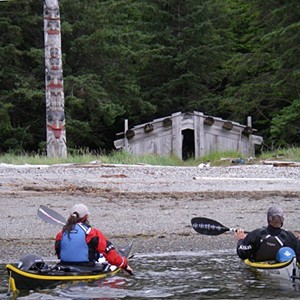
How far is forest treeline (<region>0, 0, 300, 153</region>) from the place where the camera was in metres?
36.6

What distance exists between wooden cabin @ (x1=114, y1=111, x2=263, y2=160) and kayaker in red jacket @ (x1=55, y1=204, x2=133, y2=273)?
Result: 21.1m

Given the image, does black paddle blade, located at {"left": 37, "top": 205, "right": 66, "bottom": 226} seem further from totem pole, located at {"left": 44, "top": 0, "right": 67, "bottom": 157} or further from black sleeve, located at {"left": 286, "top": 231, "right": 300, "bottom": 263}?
totem pole, located at {"left": 44, "top": 0, "right": 67, "bottom": 157}

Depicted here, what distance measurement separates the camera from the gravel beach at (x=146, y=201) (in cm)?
1324

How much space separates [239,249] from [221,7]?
33.6 metres

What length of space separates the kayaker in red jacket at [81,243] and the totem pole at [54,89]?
49.8 feet

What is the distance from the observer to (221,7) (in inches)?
1713

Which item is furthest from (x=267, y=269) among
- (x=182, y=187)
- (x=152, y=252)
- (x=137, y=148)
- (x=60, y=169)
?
(x=137, y=148)

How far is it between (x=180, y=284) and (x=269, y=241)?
4.34 ft

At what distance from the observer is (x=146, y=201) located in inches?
618

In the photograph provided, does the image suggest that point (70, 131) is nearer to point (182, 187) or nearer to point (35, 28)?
point (35, 28)

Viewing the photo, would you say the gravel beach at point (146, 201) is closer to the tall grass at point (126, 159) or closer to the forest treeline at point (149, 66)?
the tall grass at point (126, 159)

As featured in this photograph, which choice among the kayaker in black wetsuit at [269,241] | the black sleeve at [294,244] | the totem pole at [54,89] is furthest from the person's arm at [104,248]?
the totem pole at [54,89]

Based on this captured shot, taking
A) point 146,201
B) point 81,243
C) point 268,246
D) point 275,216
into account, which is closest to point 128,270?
point 81,243

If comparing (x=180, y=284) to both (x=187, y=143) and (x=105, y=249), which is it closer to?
(x=105, y=249)
